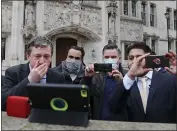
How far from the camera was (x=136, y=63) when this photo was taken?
1617 millimetres

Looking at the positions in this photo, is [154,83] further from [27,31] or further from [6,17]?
[6,17]

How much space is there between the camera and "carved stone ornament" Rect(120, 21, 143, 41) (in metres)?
15.4

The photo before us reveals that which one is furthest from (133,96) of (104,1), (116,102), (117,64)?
(104,1)

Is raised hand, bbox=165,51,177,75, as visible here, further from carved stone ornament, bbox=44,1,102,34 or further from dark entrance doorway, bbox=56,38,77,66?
dark entrance doorway, bbox=56,38,77,66

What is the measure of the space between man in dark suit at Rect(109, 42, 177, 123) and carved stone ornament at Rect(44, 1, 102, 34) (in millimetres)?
11008

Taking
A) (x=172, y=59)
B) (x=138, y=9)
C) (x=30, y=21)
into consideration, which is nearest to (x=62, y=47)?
(x=30, y=21)

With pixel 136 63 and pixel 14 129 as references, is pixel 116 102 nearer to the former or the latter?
pixel 136 63

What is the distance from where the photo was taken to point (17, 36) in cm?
1173

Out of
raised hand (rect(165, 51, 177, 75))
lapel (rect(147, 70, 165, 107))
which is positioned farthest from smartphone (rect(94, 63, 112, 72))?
raised hand (rect(165, 51, 177, 75))

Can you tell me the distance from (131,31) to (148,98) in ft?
47.3

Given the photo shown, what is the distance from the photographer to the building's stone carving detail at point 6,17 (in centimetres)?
1163

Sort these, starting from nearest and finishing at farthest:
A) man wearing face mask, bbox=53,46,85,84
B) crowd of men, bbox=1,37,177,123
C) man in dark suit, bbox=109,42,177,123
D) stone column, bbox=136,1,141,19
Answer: crowd of men, bbox=1,37,177,123 < man in dark suit, bbox=109,42,177,123 < man wearing face mask, bbox=53,46,85,84 < stone column, bbox=136,1,141,19

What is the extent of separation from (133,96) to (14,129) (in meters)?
1.07

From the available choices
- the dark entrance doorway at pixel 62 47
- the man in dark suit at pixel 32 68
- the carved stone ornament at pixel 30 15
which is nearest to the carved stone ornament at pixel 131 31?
the dark entrance doorway at pixel 62 47
